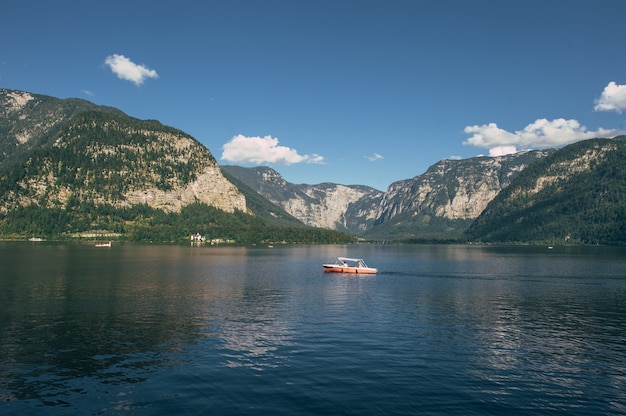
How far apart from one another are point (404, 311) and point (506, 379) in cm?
3646

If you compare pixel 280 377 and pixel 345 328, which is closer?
pixel 280 377

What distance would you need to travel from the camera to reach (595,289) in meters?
112

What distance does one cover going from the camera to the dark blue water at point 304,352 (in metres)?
36.0

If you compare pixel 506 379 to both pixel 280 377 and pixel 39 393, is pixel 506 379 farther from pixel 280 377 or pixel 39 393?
pixel 39 393

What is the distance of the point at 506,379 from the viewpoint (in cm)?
4222

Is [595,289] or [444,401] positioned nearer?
[444,401]

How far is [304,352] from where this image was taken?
5031 centimetres

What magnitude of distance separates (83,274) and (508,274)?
12971 centimetres

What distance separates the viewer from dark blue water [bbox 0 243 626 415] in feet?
118

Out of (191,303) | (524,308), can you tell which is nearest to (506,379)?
(524,308)

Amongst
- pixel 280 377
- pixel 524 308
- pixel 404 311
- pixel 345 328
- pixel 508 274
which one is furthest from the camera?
pixel 508 274

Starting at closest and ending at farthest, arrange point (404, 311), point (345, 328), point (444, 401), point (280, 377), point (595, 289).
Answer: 1. point (444, 401)
2. point (280, 377)
3. point (345, 328)
4. point (404, 311)
5. point (595, 289)

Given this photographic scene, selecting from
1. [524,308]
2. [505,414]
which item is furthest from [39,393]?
[524,308]

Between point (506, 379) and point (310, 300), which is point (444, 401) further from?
point (310, 300)
